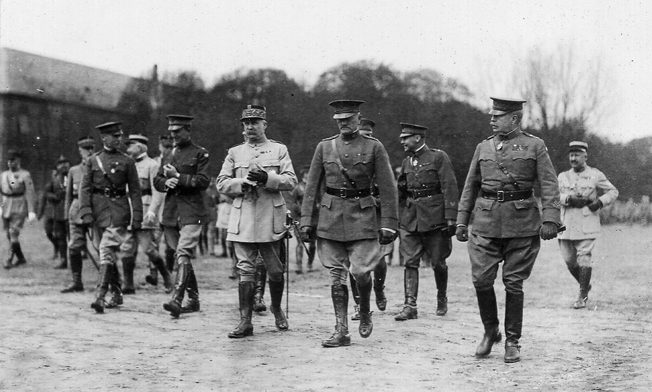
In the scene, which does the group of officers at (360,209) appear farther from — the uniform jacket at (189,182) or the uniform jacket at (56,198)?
the uniform jacket at (56,198)

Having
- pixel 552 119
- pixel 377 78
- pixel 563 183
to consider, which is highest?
pixel 377 78

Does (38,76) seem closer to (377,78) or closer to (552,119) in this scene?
(377,78)

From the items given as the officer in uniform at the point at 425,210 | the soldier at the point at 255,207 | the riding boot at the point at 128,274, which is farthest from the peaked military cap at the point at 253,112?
the riding boot at the point at 128,274

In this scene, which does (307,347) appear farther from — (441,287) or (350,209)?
(441,287)

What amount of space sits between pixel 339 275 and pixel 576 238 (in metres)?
4.47

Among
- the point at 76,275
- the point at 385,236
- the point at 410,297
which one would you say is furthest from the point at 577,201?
the point at 76,275

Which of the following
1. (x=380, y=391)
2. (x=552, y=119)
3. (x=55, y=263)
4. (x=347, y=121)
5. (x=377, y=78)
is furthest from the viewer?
(x=377, y=78)

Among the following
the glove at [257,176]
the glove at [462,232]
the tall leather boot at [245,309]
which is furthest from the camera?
the tall leather boot at [245,309]

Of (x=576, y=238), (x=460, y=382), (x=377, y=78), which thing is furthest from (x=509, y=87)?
(x=460, y=382)

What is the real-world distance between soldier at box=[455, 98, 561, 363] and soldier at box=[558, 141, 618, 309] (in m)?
3.97

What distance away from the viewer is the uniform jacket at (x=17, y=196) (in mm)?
16234

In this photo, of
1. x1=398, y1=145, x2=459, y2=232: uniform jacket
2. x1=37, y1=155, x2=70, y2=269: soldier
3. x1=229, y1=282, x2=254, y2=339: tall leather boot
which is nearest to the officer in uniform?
x1=398, y1=145, x2=459, y2=232: uniform jacket

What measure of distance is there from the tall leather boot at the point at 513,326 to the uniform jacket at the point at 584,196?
420 cm

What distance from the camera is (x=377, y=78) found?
94.5ft
